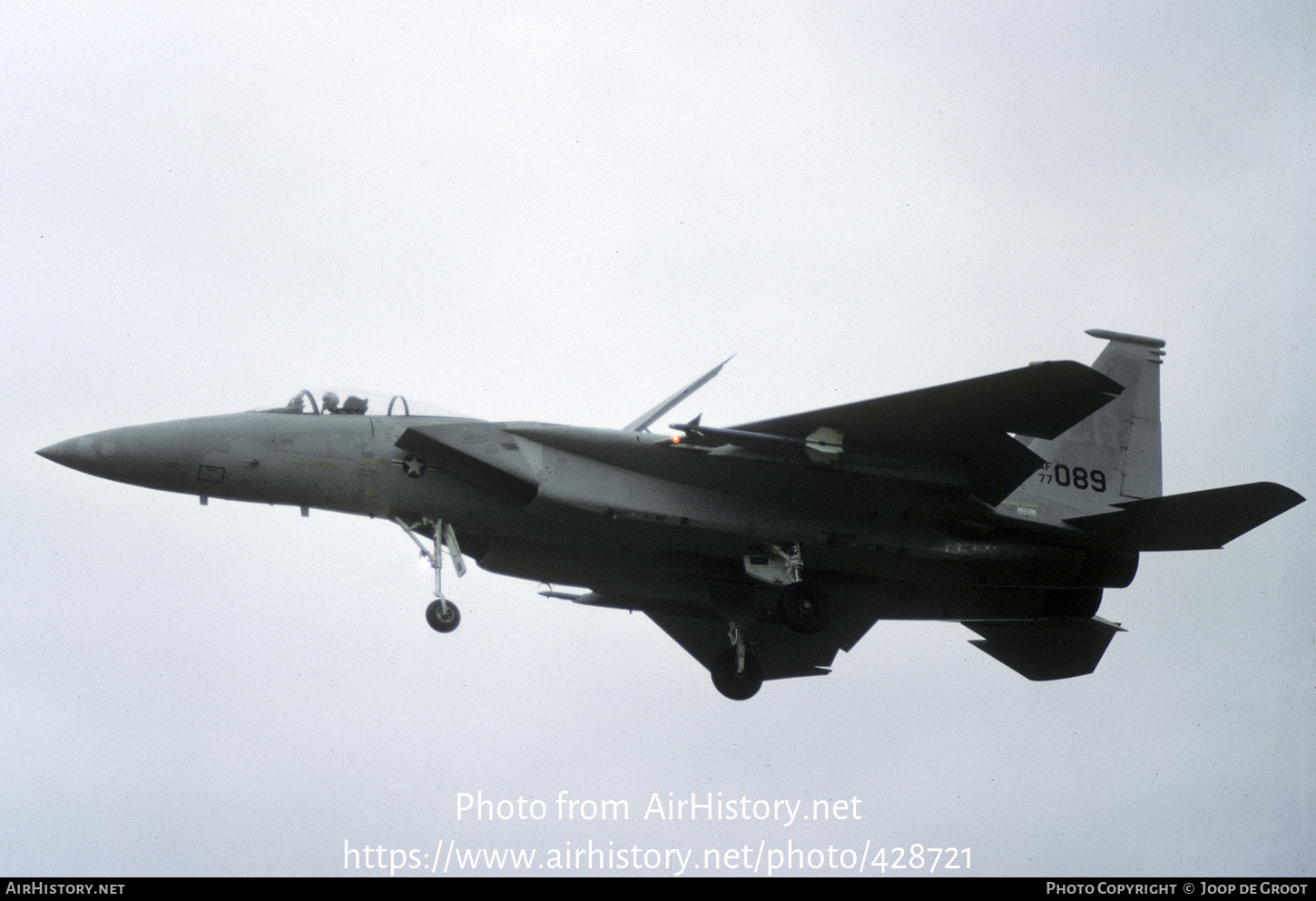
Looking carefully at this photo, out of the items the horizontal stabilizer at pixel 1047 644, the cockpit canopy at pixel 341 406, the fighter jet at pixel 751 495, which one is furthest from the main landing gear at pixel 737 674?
the cockpit canopy at pixel 341 406

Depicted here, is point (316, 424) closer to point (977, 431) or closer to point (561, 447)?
point (561, 447)

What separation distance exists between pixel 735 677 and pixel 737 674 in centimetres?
5

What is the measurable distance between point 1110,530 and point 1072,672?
2874mm

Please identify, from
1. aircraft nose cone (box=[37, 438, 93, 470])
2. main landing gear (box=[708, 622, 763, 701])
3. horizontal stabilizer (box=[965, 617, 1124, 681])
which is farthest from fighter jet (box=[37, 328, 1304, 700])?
horizontal stabilizer (box=[965, 617, 1124, 681])

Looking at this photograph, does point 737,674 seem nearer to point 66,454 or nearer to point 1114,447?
point 1114,447

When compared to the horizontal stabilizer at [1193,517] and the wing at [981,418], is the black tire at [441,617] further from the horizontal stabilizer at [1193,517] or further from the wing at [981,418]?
the horizontal stabilizer at [1193,517]

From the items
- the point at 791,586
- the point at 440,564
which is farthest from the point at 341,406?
the point at 791,586

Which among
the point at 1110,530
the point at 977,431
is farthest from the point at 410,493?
the point at 1110,530

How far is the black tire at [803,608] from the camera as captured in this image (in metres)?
15.8

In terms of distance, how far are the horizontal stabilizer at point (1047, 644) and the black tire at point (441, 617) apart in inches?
285

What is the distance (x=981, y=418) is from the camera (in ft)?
50.1

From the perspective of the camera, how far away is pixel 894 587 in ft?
57.2
